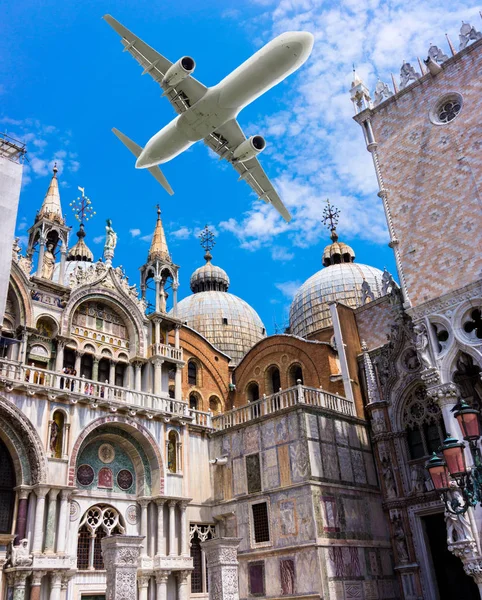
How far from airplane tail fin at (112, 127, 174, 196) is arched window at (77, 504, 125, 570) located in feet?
37.8

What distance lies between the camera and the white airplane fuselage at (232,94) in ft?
54.2

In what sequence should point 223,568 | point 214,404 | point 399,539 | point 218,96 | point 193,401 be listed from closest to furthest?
1. point 223,568
2. point 218,96
3. point 399,539
4. point 193,401
5. point 214,404

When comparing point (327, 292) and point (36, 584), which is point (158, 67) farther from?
point (327, 292)

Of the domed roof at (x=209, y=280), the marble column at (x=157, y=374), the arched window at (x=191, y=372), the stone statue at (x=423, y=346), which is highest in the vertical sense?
the domed roof at (x=209, y=280)

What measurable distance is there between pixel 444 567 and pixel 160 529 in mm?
10067

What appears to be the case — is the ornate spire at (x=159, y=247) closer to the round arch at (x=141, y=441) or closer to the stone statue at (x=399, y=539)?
the round arch at (x=141, y=441)

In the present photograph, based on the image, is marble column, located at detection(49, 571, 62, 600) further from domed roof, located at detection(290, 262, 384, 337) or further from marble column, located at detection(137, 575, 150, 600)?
domed roof, located at detection(290, 262, 384, 337)

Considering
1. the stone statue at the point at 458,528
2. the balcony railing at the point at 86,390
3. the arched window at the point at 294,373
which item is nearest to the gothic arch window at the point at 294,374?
the arched window at the point at 294,373

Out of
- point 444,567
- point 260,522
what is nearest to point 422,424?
point 444,567

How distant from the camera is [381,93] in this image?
25062mm

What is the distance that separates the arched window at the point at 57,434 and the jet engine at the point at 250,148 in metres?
10.3

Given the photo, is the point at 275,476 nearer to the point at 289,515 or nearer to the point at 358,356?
the point at 289,515

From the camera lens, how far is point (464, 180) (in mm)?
21000

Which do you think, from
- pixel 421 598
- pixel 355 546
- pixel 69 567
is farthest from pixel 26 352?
pixel 421 598
